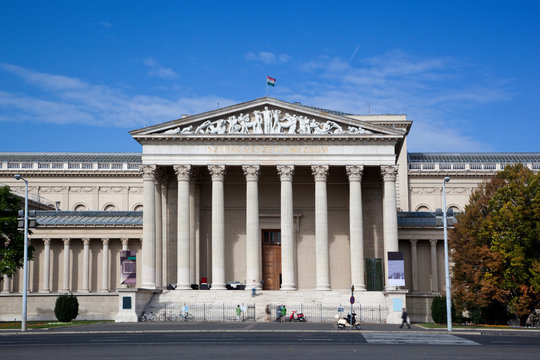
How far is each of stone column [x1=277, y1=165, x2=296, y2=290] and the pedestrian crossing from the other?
74.2 feet

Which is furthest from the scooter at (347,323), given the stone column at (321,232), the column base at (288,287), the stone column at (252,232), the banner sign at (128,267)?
the banner sign at (128,267)

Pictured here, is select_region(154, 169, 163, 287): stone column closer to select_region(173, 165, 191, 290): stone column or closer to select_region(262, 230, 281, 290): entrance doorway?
select_region(173, 165, 191, 290): stone column

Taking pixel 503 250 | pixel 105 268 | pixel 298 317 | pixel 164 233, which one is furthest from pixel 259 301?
pixel 105 268

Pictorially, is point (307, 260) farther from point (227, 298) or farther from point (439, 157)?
point (439, 157)

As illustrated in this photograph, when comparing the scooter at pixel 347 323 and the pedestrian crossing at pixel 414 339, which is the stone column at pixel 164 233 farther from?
the pedestrian crossing at pixel 414 339

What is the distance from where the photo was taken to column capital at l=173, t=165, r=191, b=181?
2857 inches

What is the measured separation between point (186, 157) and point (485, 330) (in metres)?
34.5

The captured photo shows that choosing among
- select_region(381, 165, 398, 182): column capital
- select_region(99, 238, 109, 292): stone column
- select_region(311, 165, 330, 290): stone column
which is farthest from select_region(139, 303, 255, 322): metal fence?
select_region(99, 238, 109, 292): stone column

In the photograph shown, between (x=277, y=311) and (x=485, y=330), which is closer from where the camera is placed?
(x=485, y=330)

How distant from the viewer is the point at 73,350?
3528 centimetres

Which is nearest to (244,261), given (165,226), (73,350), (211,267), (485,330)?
(211,267)

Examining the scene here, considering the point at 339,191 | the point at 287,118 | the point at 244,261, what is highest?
the point at 287,118

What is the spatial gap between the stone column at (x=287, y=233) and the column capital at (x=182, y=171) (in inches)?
359

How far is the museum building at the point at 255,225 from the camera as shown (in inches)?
2813
